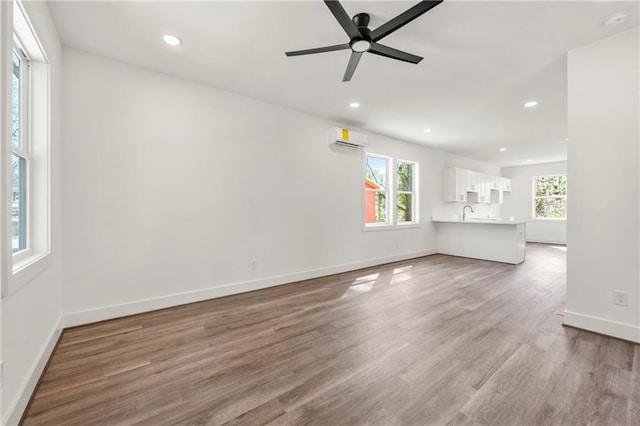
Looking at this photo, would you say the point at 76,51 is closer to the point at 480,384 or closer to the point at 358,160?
the point at 358,160

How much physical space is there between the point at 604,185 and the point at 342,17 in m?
2.67

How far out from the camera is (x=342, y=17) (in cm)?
184

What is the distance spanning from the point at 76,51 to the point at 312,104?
2.61 meters

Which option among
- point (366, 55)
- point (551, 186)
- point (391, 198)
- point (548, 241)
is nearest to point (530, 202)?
point (551, 186)

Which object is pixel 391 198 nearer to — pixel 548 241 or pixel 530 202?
pixel 530 202

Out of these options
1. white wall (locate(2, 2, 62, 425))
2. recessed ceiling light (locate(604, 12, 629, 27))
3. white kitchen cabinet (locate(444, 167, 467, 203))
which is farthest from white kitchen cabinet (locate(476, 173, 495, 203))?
white wall (locate(2, 2, 62, 425))

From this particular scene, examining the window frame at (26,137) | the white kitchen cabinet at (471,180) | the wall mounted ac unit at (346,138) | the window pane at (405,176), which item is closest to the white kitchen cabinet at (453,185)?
the white kitchen cabinet at (471,180)

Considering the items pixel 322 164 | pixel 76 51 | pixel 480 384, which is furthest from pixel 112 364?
pixel 322 164

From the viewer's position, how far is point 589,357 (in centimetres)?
206

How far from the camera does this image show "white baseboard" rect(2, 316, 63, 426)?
137 centimetres

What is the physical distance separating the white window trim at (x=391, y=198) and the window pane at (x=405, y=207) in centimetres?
11

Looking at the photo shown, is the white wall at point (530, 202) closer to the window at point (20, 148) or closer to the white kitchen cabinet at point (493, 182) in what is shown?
the white kitchen cabinet at point (493, 182)

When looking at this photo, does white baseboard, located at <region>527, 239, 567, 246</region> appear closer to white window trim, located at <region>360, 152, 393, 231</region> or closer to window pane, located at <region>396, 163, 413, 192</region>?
window pane, located at <region>396, 163, 413, 192</region>

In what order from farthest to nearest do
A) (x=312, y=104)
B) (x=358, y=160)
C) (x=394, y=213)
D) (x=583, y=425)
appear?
(x=394, y=213), (x=358, y=160), (x=312, y=104), (x=583, y=425)
